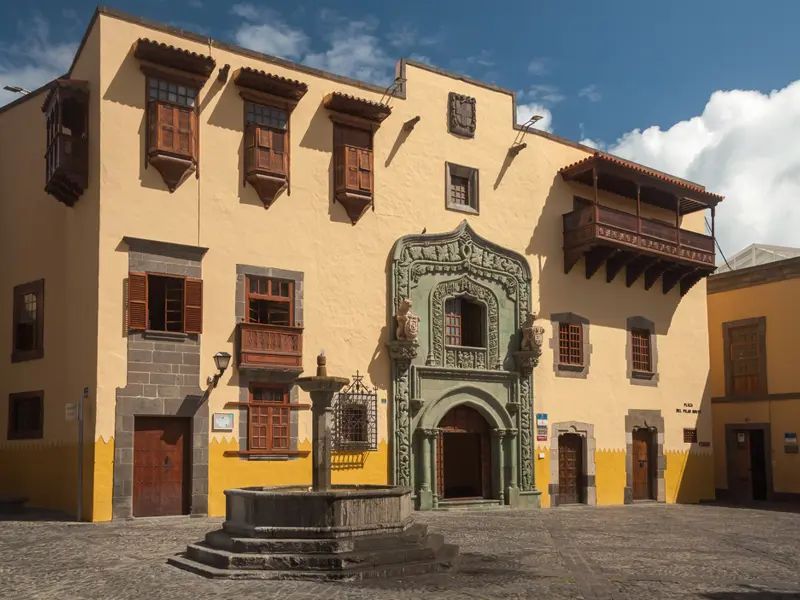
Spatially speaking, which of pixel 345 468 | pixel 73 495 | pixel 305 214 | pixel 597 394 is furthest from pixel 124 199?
pixel 597 394

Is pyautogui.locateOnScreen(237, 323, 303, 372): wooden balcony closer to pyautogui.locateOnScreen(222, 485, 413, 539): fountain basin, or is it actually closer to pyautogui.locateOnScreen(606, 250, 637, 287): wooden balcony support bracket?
pyautogui.locateOnScreen(222, 485, 413, 539): fountain basin

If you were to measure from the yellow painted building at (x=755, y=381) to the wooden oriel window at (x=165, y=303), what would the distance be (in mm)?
18309

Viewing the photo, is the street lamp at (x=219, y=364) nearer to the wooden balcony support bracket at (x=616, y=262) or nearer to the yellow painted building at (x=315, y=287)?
the yellow painted building at (x=315, y=287)

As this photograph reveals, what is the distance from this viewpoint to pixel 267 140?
20922mm

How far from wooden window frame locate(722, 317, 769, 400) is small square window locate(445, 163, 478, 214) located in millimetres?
11133

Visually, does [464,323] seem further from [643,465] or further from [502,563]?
[502,563]

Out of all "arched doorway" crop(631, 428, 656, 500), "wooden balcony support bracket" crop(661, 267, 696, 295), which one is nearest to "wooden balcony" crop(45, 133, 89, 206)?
"arched doorway" crop(631, 428, 656, 500)

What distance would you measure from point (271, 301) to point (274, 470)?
3.65m

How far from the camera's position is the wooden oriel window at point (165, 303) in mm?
18969

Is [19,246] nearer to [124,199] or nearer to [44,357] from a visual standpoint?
[44,357]

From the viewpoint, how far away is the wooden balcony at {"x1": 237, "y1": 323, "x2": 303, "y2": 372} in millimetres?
20156

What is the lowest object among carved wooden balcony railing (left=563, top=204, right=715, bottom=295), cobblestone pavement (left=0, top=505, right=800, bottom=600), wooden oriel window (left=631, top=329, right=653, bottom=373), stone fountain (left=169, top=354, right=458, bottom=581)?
cobblestone pavement (left=0, top=505, right=800, bottom=600)

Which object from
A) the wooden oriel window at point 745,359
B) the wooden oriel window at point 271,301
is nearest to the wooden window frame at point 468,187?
the wooden oriel window at point 271,301

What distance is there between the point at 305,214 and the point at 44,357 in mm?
6521
